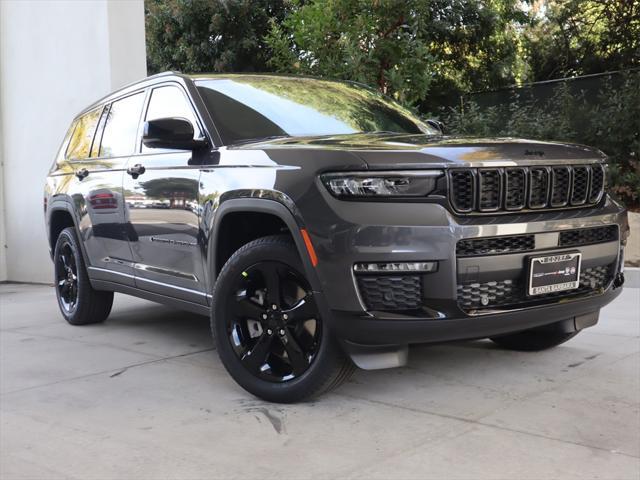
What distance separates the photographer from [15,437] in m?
3.51

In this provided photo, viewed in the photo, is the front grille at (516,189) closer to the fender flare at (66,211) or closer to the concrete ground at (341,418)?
the concrete ground at (341,418)

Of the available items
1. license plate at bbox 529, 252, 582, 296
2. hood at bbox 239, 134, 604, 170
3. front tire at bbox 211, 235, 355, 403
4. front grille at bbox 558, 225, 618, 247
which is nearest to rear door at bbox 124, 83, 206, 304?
front tire at bbox 211, 235, 355, 403

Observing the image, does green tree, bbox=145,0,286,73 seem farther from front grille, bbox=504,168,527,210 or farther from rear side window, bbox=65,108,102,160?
front grille, bbox=504,168,527,210

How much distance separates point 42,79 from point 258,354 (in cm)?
707

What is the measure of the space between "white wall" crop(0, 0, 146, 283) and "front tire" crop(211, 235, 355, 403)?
561cm

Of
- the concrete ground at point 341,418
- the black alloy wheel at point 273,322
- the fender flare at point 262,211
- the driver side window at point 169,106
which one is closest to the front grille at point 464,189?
the fender flare at point 262,211

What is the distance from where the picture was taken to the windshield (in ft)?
14.1

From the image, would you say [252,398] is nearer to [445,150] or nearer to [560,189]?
[445,150]

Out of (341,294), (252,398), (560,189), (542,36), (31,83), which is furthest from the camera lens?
(542,36)

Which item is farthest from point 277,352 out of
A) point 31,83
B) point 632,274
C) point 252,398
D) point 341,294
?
point 31,83

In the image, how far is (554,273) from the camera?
3.54 m

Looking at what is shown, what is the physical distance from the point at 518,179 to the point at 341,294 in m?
1.00

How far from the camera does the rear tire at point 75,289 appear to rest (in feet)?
19.9

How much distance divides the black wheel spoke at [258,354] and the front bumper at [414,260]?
1.78ft
